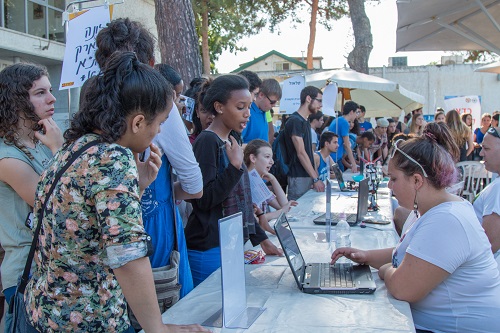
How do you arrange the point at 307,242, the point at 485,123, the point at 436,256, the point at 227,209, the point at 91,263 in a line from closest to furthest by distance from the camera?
the point at 91,263 < the point at 436,256 < the point at 227,209 < the point at 307,242 < the point at 485,123

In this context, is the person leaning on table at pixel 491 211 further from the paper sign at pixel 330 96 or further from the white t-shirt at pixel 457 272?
the paper sign at pixel 330 96

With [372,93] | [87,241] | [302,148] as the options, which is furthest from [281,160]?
[372,93]

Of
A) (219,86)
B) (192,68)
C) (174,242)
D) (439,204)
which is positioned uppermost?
(192,68)

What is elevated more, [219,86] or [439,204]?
[219,86]

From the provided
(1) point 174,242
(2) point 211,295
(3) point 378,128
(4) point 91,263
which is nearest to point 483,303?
(2) point 211,295

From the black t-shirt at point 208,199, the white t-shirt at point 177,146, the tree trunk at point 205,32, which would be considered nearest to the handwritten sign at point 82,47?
the black t-shirt at point 208,199

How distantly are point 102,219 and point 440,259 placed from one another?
1310mm

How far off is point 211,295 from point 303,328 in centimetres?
48

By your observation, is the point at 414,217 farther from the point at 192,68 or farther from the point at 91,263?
the point at 192,68

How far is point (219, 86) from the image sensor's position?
8.49 ft

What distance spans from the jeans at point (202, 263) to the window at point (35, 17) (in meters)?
9.78

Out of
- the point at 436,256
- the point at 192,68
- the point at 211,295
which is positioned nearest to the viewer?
the point at 436,256

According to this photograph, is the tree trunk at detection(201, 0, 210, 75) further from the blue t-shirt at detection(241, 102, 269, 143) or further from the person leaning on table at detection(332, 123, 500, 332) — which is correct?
the person leaning on table at detection(332, 123, 500, 332)

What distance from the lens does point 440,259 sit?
1.89m
